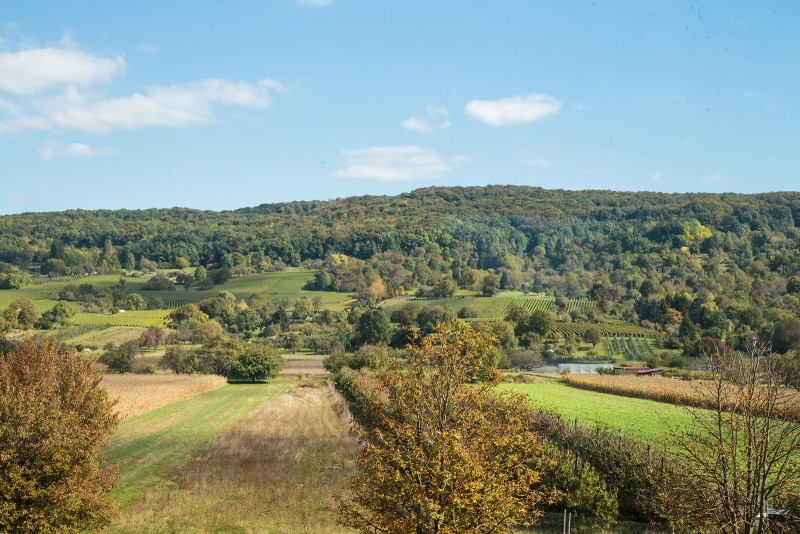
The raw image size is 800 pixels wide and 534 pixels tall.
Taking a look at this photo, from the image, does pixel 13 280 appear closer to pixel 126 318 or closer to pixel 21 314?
pixel 126 318

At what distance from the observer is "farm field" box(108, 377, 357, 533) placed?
25266 millimetres

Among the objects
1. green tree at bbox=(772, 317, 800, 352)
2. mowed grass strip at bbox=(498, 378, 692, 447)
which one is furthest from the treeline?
mowed grass strip at bbox=(498, 378, 692, 447)

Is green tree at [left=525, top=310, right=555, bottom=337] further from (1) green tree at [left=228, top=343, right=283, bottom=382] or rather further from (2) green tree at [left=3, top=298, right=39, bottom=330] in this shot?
(2) green tree at [left=3, top=298, right=39, bottom=330]

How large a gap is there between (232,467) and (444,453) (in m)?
22.0

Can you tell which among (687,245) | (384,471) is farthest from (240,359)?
(687,245)

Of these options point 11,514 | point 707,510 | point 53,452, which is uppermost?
point 707,510

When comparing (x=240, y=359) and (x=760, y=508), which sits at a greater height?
(x=760, y=508)

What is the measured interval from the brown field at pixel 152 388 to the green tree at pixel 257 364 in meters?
2.93

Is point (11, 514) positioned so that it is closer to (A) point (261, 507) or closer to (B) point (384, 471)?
(A) point (261, 507)

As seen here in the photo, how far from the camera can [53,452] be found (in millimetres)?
19984

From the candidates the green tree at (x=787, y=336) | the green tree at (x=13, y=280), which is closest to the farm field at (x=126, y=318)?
the green tree at (x=13, y=280)

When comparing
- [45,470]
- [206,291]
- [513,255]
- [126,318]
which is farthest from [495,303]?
[45,470]

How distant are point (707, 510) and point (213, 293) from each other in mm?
141267

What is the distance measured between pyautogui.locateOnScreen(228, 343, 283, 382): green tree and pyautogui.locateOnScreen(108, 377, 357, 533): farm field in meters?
20.4
